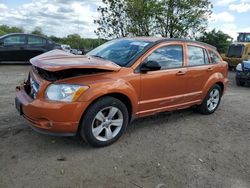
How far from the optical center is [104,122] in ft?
14.3

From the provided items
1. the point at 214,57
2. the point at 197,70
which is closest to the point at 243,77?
the point at 214,57

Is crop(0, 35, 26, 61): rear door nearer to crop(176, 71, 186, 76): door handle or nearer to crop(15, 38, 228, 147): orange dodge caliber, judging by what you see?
crop(15, 38, 228, 147): orange dodge caliber

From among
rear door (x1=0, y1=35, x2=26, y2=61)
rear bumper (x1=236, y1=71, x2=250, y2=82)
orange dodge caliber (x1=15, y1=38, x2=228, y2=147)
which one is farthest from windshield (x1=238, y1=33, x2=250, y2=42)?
orange dodge caliber (x1=15, y1=38, x2=228, y2=147)

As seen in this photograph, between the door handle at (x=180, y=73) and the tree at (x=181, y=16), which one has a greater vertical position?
the tree at (x=181, y=16)

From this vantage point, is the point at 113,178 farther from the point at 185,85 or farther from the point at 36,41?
the point at 36,41

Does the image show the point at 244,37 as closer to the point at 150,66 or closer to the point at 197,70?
the point at 197,70

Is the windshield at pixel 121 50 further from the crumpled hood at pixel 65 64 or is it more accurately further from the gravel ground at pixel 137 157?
the gravel ground at pixel 137 157

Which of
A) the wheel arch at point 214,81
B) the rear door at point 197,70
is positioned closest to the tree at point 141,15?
the wheel arch at point 214,81

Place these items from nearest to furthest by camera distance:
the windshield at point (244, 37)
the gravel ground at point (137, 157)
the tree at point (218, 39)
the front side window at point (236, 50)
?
the gravel ground at point (137, 157) < the front side window at point (236, 50) < the windshield at point (244, 37) < the tree at point (218, 39)

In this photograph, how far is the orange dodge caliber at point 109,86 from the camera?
3.95m

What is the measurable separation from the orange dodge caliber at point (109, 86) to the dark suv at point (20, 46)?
9.45 metres

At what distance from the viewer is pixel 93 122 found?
4195 millimetres

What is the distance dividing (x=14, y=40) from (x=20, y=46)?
378mm

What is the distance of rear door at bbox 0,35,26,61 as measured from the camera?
1362 cm
